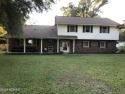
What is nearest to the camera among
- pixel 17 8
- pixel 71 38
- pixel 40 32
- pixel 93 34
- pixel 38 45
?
pixel 17 8

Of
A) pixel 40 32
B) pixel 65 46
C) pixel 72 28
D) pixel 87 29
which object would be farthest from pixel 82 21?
pixel 40 32

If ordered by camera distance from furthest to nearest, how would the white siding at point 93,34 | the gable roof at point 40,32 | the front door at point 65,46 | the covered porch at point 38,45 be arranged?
the front door at point 65,46 → the white siding at point 93,34 → the covered porch at point 38,45 → the gable roof at point 40,32

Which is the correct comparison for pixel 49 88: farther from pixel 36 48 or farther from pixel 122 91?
pixel 36 48

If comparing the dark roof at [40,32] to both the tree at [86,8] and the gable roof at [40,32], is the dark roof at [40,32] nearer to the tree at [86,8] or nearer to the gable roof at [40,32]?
the gable roof at [40,32]

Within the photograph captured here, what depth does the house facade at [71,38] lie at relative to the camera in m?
40.4

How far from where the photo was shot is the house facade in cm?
4038

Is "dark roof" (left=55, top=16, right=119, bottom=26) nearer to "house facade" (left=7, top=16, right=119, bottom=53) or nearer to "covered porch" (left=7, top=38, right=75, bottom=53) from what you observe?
"house facade" (left=7, top=16, right=119, bottom=53)

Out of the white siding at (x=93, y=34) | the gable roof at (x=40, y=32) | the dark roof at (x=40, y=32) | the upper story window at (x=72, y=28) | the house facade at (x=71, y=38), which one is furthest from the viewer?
the upper story window at (x=72, y=28)

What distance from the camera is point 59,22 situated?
4066cm

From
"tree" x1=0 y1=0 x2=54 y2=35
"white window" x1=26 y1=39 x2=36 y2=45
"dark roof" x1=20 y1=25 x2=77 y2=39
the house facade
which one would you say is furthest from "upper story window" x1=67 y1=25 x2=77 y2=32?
"tree" x1=0 y1=0 x2=54 y2=35

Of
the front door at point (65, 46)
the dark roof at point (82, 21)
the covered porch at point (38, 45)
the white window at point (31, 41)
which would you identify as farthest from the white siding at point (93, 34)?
the white window at point (31, 41)

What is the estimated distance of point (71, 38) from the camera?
39938 mm

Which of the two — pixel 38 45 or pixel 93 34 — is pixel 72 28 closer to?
pixel 93 34

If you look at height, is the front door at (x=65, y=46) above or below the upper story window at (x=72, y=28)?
below
